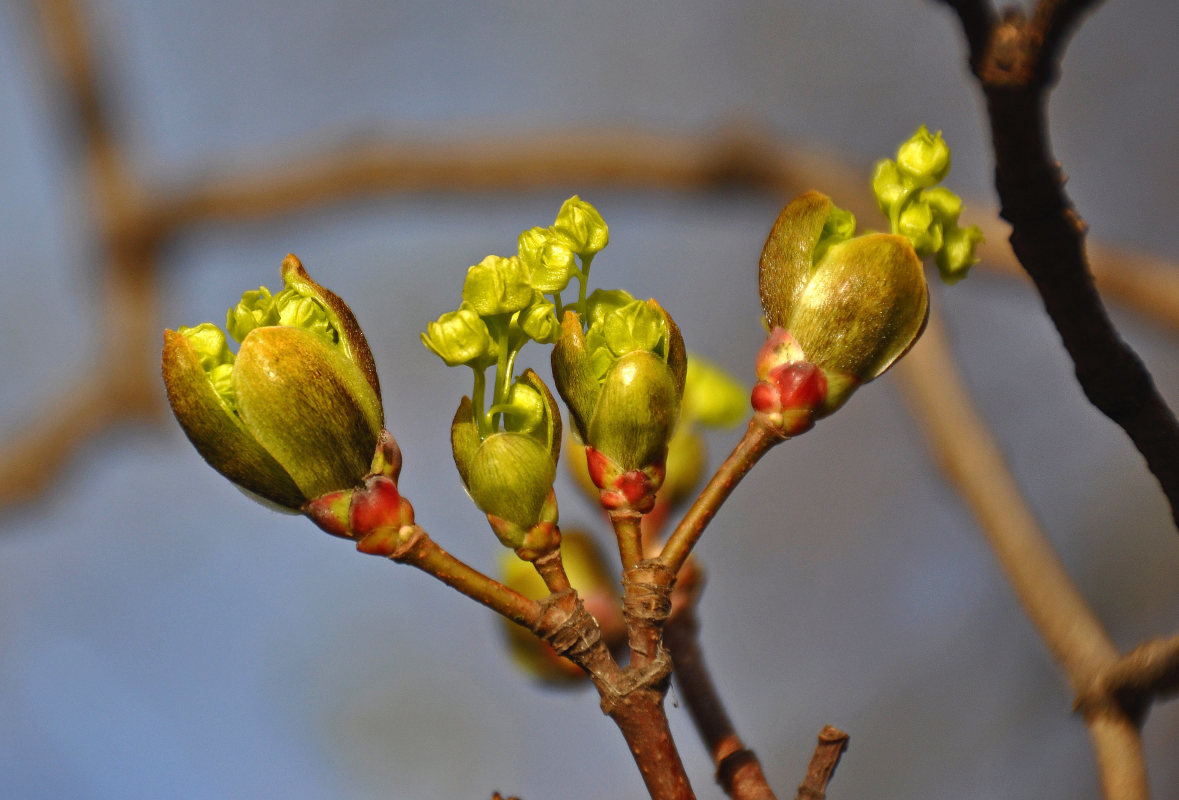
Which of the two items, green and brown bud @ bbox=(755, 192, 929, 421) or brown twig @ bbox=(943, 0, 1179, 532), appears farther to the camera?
green and brown bud @ bbox=(755, 192, 929, 421)

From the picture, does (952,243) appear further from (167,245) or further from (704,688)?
(167,245)

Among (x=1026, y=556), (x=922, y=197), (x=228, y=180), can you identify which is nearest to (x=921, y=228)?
(x=922, y=197)

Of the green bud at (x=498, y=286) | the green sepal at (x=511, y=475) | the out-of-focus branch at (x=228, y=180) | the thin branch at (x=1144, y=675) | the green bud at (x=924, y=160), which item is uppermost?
the out-of-focus branch at (x=228, y=180)

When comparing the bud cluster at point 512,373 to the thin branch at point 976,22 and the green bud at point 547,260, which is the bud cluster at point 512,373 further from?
the thin branch at point 976,22

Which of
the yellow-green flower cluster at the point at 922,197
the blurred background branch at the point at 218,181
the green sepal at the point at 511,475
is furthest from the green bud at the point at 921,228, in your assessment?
the blurred background branch at the point at 218,181

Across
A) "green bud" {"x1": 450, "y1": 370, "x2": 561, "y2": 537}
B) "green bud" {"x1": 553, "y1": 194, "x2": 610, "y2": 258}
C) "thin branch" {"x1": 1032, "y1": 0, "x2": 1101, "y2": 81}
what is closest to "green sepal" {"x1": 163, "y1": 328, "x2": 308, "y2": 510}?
"green bud" {"x1": 450, "y1": 370, "x2": 561, "y2": 537}

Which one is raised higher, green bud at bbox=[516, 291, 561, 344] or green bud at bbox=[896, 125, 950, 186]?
green bud at bbox=[896, 125, 950, 186]

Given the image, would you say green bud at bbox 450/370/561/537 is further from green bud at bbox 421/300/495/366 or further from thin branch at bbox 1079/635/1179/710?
thin branch at bbox 1079/635/1179/710
